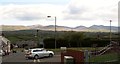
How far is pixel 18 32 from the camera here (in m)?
192

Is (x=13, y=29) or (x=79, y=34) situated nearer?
(x=79, y=34)

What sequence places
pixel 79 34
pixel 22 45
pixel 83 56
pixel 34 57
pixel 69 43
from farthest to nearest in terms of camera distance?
pixel 22 45 < pixel 79 34 < pixel 69 43 < pixel 34 57 < pixel 83 56

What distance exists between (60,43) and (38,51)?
39245 millimetres

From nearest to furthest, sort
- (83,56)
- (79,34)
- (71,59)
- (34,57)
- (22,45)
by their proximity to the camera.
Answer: (83,56)
(71,59)
(34,57)
(79,34)
(22,45)

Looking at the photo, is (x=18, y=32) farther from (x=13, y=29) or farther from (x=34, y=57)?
(x=34, y=57)

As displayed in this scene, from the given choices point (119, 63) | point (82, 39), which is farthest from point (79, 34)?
point (119, 63)

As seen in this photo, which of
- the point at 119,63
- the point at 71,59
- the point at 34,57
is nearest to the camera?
the point at 119,63

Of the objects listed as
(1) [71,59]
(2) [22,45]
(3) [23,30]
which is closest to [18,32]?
(3) [23,30]

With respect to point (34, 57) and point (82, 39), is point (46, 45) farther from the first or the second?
point (34, 57)

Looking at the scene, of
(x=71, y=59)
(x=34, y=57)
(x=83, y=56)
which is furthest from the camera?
(x=34, y=57)

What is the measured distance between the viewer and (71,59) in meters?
24.4

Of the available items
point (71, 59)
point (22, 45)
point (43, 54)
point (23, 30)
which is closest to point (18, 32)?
point (23, 30)

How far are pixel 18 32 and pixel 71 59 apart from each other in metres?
169

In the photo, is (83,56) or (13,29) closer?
(83,56)
